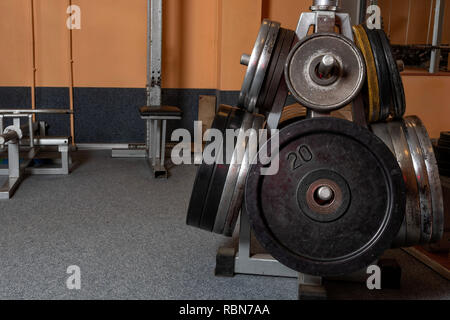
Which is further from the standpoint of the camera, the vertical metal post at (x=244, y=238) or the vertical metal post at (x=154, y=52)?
the vertical metal post at (x=154, y=52)

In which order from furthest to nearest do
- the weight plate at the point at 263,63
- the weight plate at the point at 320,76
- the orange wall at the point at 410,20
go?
the orange wall at the point at 410,20, the weight plate at the point at 263,63, the weight plate at the point at 320,76

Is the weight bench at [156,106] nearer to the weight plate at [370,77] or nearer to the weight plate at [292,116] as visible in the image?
the weight plate at [292,116]

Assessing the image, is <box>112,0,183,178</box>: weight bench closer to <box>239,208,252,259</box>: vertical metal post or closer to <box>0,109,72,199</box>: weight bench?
<box>0,109,72,199</box>: weight bench

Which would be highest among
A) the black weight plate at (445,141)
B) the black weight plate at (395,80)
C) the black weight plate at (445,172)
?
the black weight plate at (395,80)

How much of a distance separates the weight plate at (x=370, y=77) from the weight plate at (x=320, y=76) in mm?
68

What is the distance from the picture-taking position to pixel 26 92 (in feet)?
14.3

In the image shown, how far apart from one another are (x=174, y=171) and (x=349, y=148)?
245 centimetres

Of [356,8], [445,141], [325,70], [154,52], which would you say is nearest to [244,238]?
[325,70]

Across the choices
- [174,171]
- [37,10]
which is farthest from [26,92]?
[174,171]

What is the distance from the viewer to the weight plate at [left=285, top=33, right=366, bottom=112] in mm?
1581

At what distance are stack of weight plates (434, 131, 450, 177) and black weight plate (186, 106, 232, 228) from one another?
253cm

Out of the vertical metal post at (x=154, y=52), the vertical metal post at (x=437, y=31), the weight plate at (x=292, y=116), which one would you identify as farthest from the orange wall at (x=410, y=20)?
the weight plate at (x=292, y=116)

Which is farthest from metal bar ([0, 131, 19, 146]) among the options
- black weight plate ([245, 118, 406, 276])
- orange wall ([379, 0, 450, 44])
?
orange wall ([379, 0, 450, 44])

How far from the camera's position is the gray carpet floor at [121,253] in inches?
68.9
